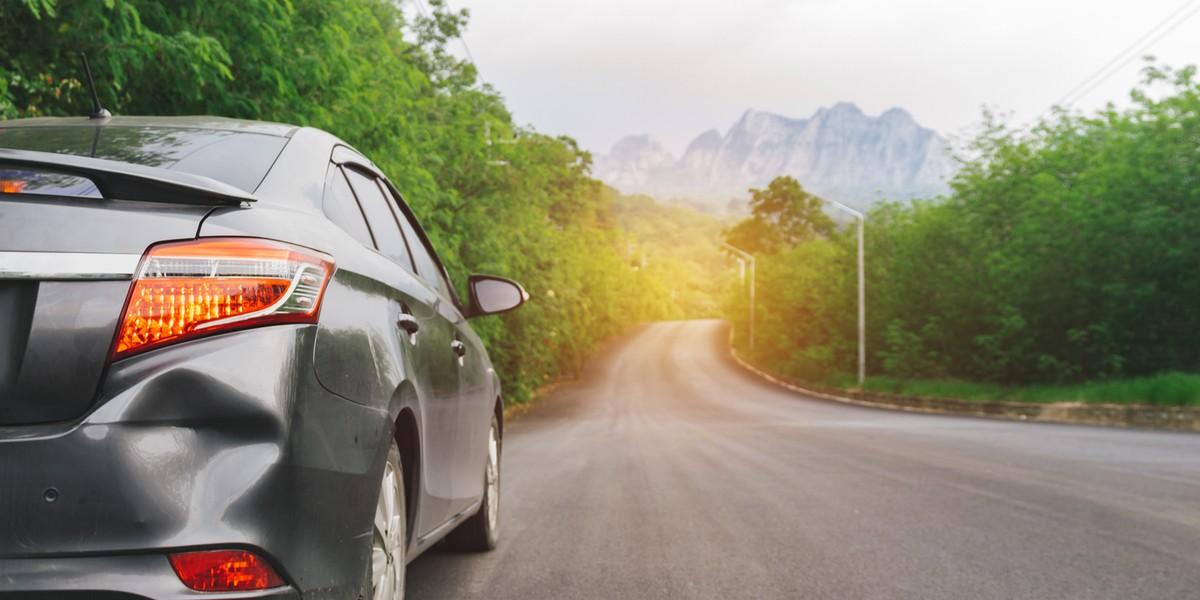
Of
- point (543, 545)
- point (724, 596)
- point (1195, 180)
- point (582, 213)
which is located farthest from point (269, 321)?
point (582, 213)

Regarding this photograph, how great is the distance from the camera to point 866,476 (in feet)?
33.3

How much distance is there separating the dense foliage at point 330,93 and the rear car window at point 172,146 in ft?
11.3

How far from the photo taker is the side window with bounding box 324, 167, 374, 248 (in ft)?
10.8

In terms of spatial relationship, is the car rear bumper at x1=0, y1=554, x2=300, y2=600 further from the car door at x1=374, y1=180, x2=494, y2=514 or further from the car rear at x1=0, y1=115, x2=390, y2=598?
the car door at x1=374, y1=180, x2=494, y2=514

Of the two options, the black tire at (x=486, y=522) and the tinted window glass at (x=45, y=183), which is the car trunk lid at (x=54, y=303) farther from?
the black tire at (x=486, y=522)

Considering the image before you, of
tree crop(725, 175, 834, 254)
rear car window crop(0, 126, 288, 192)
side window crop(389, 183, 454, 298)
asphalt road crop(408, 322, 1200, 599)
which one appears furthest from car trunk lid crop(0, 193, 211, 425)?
tree crop(725, 175, 834, 254)

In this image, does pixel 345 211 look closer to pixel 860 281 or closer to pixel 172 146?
pixel 172 146

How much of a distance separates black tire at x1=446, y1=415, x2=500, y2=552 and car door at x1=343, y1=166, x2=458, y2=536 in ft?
3.32

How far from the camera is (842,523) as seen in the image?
6891mm

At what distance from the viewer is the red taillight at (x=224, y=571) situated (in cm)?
216

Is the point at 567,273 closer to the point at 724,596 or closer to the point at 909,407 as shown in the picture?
the point at 909,407

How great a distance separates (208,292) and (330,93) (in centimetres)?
856

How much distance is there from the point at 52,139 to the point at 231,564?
1.72 metres

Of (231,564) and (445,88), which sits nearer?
(231,564)
